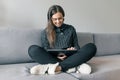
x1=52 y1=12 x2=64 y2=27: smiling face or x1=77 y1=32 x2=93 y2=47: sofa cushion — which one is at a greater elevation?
x1=52 y1=12 x2=64 y2=27: smiling face

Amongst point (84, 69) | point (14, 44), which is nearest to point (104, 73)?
point (84, 69)

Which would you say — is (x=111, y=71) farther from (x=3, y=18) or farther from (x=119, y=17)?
(x=119, y=17)

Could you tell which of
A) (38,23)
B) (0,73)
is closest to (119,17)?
(38,23)

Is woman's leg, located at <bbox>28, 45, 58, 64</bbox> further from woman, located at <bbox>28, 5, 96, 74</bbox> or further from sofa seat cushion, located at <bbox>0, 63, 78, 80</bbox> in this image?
sofa seat cushion, located at <bbox>0, 63, 78, 80</bbox>

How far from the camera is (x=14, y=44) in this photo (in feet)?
5.72

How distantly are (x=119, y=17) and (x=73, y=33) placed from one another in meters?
1.25

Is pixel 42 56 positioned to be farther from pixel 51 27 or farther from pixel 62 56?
pixel 51 27

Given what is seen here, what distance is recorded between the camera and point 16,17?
6.91 feet

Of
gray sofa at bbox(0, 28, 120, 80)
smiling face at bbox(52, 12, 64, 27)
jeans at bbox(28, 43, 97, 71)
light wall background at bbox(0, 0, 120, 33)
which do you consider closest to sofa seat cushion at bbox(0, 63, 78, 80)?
gray sofa at bbox(0, 28, 120, 80)

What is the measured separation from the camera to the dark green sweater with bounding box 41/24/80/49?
1754 mm

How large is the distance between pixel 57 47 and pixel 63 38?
10cm

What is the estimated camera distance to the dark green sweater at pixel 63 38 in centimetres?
175

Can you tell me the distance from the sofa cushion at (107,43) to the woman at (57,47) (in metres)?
0.52

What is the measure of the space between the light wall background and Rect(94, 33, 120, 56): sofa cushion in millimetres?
295
